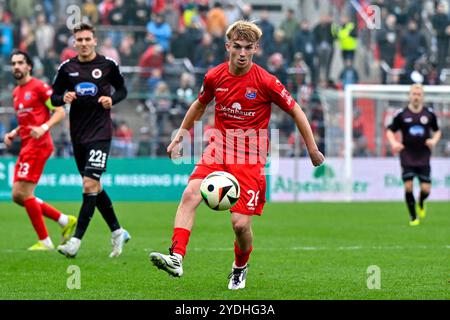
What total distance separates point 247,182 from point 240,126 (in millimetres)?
513

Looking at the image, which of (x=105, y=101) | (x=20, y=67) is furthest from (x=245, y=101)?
(x=20, y=67)

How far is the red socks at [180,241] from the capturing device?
27.2 feet

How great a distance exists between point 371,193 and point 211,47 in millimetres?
5879

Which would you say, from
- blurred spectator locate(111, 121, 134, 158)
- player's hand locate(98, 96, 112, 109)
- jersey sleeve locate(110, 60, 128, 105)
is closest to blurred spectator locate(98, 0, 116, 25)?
blurred spectator locate(111, 121, 134, 158)

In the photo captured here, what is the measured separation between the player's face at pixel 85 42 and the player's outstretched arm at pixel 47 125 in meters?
1.14

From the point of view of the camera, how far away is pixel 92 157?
11.7 metres

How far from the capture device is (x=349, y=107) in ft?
82.2

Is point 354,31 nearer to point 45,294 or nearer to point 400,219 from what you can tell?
point 400,219

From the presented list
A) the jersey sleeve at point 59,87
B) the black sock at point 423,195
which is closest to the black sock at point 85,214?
the jersey sleeve at point 59,87

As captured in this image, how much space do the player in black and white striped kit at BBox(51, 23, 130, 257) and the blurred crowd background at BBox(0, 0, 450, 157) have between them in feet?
41.3

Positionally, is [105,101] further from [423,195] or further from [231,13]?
[231,13]
